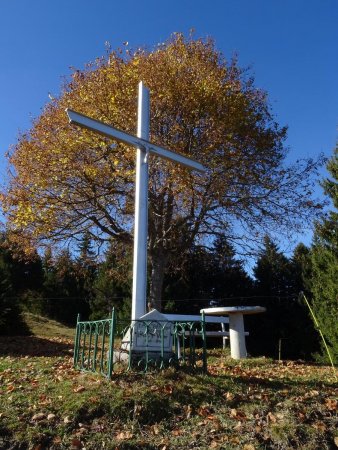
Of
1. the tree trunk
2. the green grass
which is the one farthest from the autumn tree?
the green grass

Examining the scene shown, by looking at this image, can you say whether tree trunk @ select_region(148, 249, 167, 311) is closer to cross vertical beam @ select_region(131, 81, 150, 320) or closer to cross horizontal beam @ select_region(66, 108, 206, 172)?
cross horizontal beam @ select_region(66, 108, 206, 172)

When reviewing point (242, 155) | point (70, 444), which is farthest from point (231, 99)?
point (70, 444)

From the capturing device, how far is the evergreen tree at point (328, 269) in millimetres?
13703

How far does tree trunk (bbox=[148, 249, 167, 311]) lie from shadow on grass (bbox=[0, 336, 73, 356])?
277 cm

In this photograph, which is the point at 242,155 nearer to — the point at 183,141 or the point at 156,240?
the point at 183,141

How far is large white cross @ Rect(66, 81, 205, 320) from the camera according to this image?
6.79 metres

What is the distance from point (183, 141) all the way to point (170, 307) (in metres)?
11.8

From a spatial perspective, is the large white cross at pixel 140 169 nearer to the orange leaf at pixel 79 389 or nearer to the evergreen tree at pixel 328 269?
the orange leaf at pixel 79 389

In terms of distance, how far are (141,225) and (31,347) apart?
655cm

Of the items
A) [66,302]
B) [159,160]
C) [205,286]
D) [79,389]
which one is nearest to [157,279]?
[159,160]

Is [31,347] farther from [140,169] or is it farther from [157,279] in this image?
[140,169]

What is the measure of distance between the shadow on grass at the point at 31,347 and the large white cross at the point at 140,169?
418 cm

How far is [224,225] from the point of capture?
48.2ft

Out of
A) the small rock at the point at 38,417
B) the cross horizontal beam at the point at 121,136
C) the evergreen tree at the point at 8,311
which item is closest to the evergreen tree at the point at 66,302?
the evergreen tree at the point at 8,311
